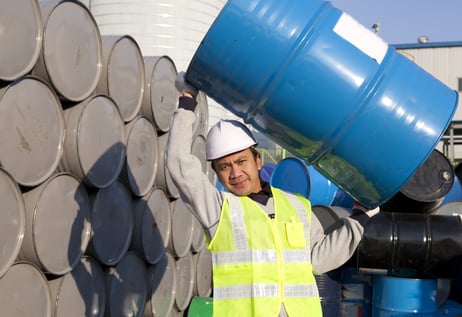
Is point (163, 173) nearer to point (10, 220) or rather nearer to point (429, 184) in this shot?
point (10, 220)

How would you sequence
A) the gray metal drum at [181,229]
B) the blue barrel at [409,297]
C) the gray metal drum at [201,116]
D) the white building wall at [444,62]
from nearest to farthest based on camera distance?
the blue barrel at [409,297] → the gray metal drum at [181,229] → the gray metal drum at [201,116] → the white building wall at [444,62]

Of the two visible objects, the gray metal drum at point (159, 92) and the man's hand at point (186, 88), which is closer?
the man's hand at point (186, 88)

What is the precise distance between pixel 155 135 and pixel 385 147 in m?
2.14

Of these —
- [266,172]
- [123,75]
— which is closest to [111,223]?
[123,75]

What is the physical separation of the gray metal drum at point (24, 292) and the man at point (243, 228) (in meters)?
0.95

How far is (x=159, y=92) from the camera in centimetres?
394

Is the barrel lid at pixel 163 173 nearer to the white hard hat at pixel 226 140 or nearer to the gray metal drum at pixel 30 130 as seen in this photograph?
the gray metal drum at pixel 30 130

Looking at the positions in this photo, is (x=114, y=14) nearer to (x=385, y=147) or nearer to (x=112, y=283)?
(x=112, y=283)

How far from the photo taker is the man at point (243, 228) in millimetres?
2008

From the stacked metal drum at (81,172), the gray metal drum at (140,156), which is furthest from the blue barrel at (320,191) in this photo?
the gray metal drum at (140,156)

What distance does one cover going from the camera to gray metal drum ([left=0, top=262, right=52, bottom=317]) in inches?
95.0

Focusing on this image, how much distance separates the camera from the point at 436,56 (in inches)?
582

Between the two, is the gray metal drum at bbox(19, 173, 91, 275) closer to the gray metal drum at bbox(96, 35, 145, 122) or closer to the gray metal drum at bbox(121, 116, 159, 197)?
the gray metal drum at bbox(121, 116, 159, 197)

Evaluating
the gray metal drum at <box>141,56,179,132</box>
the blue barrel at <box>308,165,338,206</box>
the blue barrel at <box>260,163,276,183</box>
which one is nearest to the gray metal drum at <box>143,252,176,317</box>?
the gray metal drum at <box>141,56,179,132</box>
